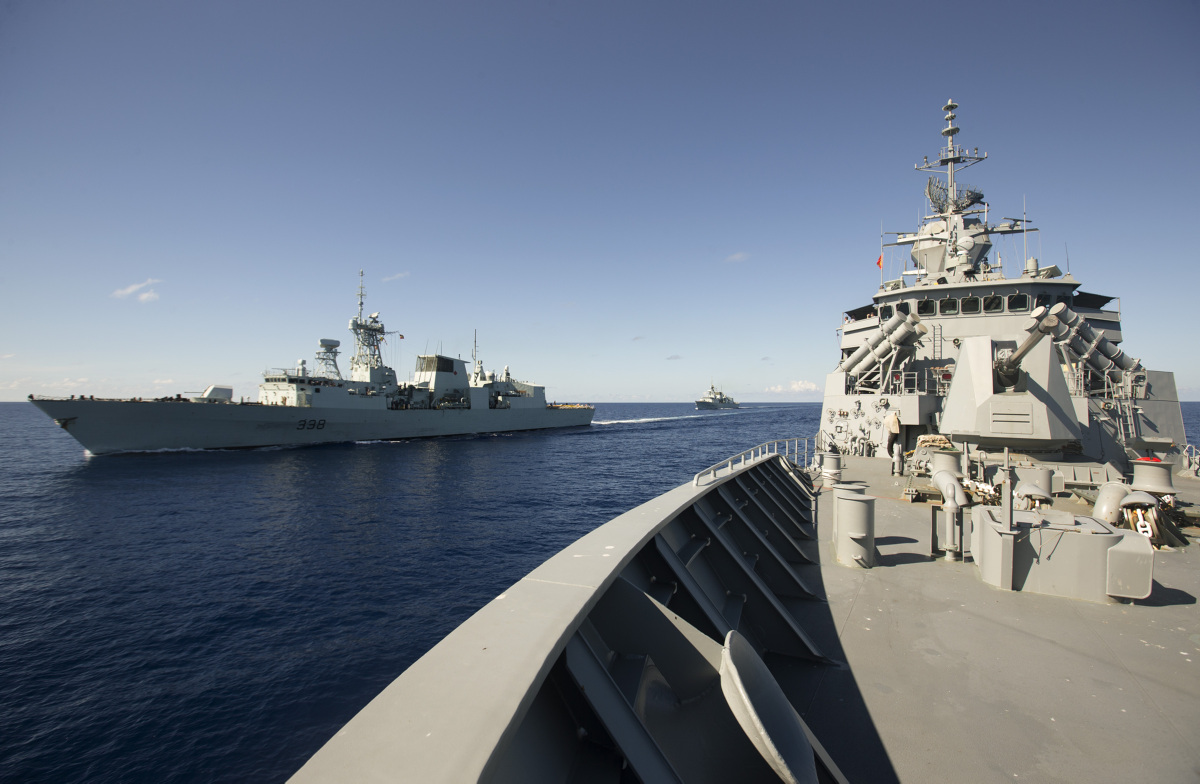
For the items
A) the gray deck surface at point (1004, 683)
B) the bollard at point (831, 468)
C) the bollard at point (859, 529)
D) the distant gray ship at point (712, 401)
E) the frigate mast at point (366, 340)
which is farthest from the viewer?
the distant gray ship at point (712, 401)

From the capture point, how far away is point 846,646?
4480 mm

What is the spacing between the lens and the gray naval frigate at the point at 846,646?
5.82 ft

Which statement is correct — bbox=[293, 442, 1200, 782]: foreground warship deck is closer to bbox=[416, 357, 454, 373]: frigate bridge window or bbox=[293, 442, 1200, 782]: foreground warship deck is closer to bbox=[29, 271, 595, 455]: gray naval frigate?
bbox=[29, 271, 595, 455]: gray naval frigate

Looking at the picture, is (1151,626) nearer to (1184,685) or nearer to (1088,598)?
(1088,598)

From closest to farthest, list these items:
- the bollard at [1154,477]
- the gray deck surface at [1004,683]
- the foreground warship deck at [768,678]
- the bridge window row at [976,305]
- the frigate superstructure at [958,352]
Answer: the foreground warship deck at [768,678] < the gray deck surface at [1004,683] < the bollard at [1154,477] < the frigate superstructure at [958,352] < the bridge window row at [976,305]


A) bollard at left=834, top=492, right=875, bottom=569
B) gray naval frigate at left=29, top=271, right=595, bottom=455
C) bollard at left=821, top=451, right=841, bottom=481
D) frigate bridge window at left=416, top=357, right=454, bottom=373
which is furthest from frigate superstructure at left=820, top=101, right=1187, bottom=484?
frigate bridge window at left=416, top=357, right=454, bottom=373

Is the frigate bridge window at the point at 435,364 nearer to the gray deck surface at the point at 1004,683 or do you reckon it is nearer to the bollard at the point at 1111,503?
the gray deck surface at the point at 1004,683

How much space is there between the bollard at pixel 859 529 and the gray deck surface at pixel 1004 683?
442mm

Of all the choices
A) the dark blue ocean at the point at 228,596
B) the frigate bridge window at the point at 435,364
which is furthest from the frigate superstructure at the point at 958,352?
the frigate bridge window at the point at 435,364

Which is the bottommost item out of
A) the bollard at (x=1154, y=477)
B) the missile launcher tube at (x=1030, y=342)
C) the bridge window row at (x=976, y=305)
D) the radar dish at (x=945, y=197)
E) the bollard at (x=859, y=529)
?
the bollard at (x=859, y=529)

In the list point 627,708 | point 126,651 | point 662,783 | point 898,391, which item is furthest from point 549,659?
point 898,391

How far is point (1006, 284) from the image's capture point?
60.2ft

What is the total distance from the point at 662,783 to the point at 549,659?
2.51ft

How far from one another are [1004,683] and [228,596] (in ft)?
47.3
